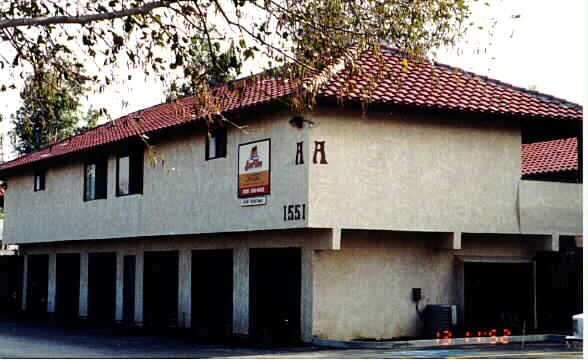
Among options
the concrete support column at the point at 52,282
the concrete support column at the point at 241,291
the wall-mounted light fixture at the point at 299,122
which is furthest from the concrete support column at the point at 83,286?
the wall-mounted light fixture at the point at 299,122

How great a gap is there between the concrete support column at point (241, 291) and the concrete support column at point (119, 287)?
6.29 meters

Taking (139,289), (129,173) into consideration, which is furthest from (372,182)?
(139,289)

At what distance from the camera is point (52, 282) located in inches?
1375

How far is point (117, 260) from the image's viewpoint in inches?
1215

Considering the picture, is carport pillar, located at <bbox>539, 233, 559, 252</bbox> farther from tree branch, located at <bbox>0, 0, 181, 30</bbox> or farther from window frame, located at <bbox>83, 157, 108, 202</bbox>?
tree branch, located at <bbox>0, 0, 181, 30</bbox>

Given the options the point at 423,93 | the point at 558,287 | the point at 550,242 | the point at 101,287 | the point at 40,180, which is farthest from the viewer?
the point at 40,180

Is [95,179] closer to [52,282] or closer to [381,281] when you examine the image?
[52,282]

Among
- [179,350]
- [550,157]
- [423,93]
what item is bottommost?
[179,350]

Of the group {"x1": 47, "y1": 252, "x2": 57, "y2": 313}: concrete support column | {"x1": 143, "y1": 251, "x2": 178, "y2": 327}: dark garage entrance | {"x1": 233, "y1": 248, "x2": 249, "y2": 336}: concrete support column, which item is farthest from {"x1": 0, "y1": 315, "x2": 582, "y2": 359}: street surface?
{"x1": 47, "y1": 252, "x2": 57, "y2": 313}: concrete support column

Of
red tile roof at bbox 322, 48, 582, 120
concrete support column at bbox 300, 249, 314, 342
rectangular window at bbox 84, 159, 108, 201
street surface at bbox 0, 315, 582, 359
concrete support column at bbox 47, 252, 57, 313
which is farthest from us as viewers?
concrete support column at bbox 47, 252, 57, 313

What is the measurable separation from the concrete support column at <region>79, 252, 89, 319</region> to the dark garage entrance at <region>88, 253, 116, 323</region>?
0.19 metres

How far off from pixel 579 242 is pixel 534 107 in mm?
3782

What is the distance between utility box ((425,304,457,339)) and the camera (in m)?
23.6

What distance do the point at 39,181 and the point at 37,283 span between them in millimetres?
4201
